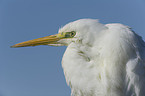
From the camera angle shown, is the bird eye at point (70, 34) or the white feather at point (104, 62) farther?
the bird eye at point (70, 34)

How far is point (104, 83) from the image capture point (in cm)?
140

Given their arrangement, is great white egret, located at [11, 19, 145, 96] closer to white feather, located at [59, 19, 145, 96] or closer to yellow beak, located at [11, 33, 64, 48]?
white feather, located at [59, 19, 145, 96]

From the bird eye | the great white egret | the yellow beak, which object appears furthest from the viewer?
the yellow beak

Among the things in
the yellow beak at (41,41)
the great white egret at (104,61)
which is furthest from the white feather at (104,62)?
the yellow beak at (41,41)

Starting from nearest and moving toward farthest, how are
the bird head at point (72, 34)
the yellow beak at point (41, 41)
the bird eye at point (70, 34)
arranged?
1. the bird head at point (72, 34)
2. the bird eye at point (70, 34)
3. the yellow beak at point (41, 41)

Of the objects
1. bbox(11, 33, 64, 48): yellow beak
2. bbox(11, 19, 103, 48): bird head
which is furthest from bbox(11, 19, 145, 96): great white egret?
bbox(11, 33, 64, 48): yellow beak

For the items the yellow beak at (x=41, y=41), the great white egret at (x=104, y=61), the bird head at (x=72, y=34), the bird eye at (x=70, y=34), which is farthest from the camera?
the yellow beak at (x=41, y=41)

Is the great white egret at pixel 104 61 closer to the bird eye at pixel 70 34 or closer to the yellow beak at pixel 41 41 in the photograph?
the bird eye at pixel 70 34

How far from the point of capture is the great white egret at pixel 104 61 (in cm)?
139

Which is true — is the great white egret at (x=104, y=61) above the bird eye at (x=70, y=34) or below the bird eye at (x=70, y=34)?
below

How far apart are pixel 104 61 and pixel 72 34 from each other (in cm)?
47

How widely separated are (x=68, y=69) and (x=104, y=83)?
35 centimetres

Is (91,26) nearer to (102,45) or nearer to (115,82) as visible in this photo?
(102,45)

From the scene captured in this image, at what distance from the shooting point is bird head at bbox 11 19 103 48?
156cm
